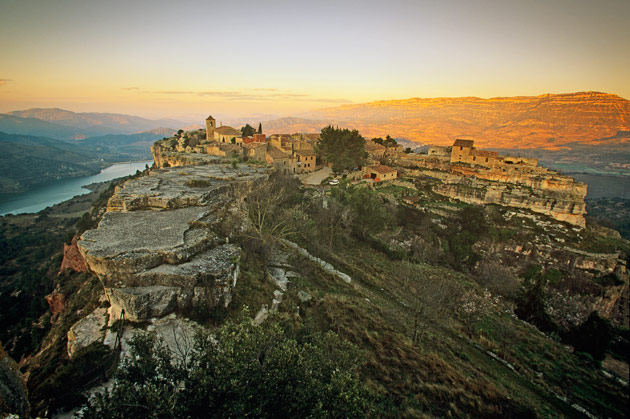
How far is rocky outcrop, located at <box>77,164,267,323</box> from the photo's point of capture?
28.6ft

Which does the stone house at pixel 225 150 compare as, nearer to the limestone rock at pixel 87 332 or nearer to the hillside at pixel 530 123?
the limestone rock at pixel 87 332

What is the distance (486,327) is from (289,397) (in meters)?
17.4

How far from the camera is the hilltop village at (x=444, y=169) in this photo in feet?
109

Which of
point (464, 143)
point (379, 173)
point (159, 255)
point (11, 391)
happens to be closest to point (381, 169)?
point (379, 173)

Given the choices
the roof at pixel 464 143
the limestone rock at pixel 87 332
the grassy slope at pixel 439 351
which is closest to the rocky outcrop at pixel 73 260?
the limestone rock at pixel 87 332

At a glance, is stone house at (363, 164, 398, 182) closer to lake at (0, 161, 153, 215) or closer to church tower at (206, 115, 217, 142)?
church tower at (206, 115, 217, 142)

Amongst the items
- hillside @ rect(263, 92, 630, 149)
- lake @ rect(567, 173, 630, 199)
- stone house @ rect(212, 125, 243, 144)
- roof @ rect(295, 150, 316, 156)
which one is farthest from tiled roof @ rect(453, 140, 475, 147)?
hillside @ rect(263, 92, 630, 149)

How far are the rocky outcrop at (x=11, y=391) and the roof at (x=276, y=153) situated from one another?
32.1 m

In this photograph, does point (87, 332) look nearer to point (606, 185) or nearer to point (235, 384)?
point (235, 384)

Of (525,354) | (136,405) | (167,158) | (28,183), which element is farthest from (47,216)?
(525,354)

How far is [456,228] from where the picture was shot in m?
33.0

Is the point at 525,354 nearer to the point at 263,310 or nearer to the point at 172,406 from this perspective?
the point at 263,310

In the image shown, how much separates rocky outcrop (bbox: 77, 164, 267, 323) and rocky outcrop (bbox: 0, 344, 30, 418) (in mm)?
2846

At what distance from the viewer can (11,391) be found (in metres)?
5.08
